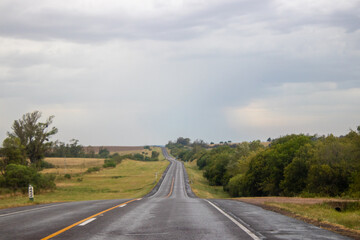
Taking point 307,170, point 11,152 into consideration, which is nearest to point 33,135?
point 11,152

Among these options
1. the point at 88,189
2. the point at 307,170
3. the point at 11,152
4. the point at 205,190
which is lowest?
the point at 205,190

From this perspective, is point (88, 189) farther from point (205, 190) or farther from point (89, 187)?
point (205, 190)

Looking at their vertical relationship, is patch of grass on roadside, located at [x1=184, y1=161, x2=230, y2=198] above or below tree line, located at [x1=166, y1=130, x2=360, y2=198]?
below

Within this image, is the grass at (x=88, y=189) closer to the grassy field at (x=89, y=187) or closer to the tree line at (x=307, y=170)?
the grassy field at (x=89, y=187)

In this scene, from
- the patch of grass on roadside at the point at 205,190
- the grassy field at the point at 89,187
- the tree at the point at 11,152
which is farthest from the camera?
the tree at the point at 11,152

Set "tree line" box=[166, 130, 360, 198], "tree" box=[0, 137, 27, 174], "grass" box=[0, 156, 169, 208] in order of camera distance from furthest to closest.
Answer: "tree" box=[0, 137, 27, 174], "grass" box=[0, 156, 169, 208], "tree line" box=[166, 130, 360, 198]

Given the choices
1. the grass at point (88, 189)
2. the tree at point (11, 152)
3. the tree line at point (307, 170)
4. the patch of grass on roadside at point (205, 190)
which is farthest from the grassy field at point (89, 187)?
the tree line at point (307, 170)

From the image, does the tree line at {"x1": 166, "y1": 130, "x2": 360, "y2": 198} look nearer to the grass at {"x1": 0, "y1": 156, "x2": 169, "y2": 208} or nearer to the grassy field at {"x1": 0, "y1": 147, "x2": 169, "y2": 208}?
the grass at {"x1": 0, "y1": 156, "x2": 169, "y2": 208}

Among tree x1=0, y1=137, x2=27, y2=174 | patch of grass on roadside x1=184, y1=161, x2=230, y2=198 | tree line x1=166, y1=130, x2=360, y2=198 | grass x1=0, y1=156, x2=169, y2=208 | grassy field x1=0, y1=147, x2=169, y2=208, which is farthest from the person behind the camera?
tree x1=0, y1=137, x2=27, y2=174

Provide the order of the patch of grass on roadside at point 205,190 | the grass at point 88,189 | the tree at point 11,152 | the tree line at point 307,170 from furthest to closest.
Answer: the tree at point 11,152, the patch of grass on roadside at point 205,190, the grass at point 88,189, the tree line at point 307,170

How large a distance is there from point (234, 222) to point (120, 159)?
18761 cm

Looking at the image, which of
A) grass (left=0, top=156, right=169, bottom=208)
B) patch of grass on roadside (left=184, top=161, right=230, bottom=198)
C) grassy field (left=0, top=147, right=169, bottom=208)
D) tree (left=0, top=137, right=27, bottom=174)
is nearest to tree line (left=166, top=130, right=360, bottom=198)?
patch of grass on roadside (left=184, top=161, right=230, bottom=198)

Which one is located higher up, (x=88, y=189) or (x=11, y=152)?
(x=11, y=152)

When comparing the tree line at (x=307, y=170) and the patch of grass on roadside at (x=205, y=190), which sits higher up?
the tree line at (x=307, y=170)
